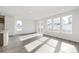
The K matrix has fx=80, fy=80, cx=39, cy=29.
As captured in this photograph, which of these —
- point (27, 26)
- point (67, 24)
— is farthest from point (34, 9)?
point (27, 26)

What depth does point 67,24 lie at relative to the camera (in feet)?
22.7

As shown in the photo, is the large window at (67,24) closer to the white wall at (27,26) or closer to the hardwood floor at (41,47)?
the hardwood floor at (41,47)

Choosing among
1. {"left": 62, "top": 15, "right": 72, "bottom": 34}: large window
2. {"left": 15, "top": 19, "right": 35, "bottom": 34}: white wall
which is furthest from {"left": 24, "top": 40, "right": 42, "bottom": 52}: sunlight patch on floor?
{"left": 15, "top": 19, "right": 35, "bottom": 34}: white wall

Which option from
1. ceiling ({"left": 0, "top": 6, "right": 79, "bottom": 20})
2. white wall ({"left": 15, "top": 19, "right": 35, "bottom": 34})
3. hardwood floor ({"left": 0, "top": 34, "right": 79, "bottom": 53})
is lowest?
hardwood floor ({"left": 0, "top": 34, "right": 79, "bottom": 53})

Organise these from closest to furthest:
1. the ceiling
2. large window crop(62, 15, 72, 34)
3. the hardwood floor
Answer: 1. the hardwood floor
2. the ceiling
3. large window crop(62, 15, 72, 34)

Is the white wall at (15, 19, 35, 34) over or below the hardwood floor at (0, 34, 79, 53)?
over

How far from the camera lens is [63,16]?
23.9 ft

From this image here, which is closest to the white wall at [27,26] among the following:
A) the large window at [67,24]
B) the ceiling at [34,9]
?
the ceiling at [34,9]

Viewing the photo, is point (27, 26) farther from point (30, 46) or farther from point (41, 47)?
point (41, 47)

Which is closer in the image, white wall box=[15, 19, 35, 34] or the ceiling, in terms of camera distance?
the ceiling

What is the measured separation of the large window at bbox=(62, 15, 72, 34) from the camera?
6.53 metres

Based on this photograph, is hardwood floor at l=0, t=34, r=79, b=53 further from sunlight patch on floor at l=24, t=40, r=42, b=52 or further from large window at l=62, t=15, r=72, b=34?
large window at l=62, t=15, r=72, b=34
